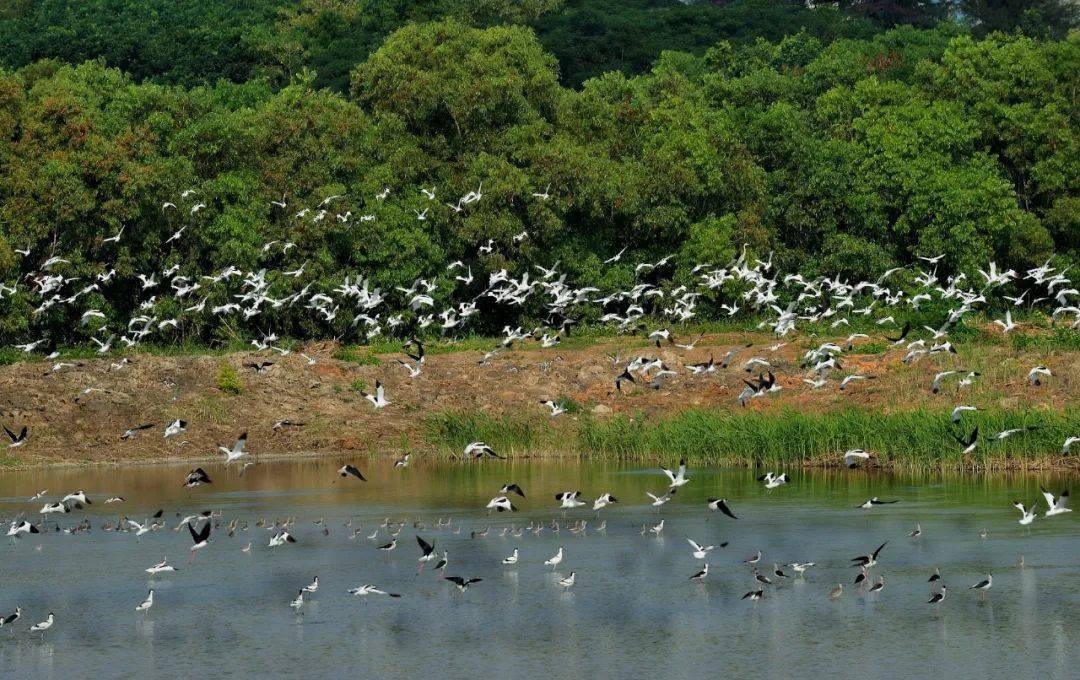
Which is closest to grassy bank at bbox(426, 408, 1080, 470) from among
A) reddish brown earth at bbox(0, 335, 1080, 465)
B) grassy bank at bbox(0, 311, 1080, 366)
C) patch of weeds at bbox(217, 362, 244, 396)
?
reddish brown earth at bbox(0, 335, 1080, 465)

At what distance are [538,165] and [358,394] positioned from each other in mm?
14622

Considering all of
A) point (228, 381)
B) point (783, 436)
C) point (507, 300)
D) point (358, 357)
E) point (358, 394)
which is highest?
point (507, 300)

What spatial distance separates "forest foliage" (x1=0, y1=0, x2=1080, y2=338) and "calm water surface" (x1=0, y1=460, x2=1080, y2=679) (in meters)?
19.4

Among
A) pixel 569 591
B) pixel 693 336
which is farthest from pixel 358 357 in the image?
pixel 569 591

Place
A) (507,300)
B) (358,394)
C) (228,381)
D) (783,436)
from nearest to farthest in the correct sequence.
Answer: (783,436), (228,381), (358,394), (507,300)

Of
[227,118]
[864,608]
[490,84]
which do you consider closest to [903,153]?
[490,84]

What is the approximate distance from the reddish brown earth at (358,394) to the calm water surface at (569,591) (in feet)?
22.2

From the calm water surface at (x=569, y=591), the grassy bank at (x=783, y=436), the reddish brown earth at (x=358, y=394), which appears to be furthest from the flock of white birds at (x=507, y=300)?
the calm water surface at (x=569, y=591)

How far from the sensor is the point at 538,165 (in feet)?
200

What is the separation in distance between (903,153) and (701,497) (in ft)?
105

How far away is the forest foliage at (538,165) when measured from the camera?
184ft

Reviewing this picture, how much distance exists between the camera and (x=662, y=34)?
101312 mm

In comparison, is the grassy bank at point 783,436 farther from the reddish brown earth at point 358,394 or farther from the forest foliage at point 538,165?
the forest foliage at point 538,165

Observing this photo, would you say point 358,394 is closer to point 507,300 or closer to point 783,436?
point 507,300
